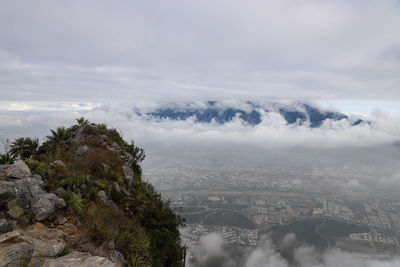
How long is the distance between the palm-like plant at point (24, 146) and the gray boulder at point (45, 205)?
11.2 m

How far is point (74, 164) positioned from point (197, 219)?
196 ft

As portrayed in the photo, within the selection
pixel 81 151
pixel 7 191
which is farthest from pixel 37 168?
pixel 81 151

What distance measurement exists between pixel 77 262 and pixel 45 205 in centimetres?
341

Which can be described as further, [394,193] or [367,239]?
[394,193]

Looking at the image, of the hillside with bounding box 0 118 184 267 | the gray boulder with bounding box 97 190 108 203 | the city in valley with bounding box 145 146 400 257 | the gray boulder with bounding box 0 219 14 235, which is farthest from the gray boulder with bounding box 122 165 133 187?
the city in valley with bounding box 145 146 400 257

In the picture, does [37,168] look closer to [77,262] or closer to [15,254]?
[15,254]

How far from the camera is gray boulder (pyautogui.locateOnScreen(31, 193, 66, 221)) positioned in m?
6.53

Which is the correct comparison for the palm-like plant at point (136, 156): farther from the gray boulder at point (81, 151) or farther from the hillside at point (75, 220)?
the hillside at point (75, 220)

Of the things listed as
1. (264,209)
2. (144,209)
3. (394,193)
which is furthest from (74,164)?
(394,193)

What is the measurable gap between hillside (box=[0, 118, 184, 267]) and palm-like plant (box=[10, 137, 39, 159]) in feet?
15.4

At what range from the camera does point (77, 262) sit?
4664 millimetres

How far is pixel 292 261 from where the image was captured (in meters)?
46.0

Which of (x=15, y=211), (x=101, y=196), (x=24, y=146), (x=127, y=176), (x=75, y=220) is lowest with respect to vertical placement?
(x=127, y=176)

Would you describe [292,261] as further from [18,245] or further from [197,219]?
[18,245]
